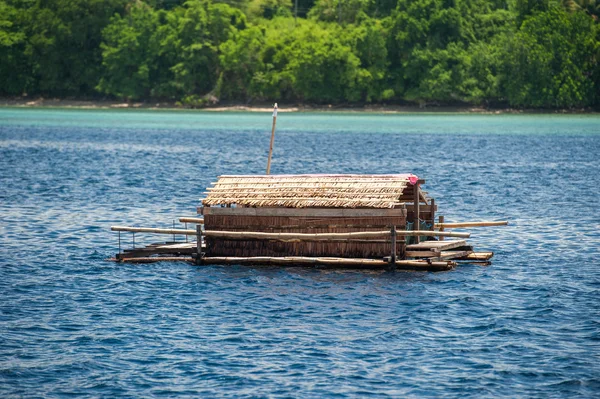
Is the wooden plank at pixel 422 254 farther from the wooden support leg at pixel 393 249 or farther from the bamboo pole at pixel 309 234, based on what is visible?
the wooden support leg at pixel 393 249

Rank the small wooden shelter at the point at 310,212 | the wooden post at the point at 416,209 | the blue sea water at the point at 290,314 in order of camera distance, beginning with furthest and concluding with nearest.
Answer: the wooden post at the point at 416,209 < the small wooden shelter at the point at 310,212 < the blue sea water at the point at 290,314

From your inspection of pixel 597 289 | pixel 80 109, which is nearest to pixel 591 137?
pixel 597 289

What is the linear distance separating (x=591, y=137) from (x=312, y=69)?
6862 centimetres

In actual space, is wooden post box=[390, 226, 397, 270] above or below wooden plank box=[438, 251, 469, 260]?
above

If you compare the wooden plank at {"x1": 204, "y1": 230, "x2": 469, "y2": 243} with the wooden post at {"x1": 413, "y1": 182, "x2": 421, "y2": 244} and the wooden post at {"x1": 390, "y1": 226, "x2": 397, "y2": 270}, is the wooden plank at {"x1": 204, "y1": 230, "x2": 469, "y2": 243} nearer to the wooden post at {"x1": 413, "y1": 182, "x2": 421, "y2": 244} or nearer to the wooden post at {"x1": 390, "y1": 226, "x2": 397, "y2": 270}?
the wooden post at {"x1": 390, "y1": 226, "x2": 397, "y2": 270}

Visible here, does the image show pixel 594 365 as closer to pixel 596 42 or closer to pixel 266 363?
pixel 266 363

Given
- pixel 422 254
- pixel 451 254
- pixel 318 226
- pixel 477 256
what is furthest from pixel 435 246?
pixel 318 226

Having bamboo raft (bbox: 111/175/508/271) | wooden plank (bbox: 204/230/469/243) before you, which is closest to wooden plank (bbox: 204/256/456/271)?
bamboo raft (bbox: 111/175/508/271)

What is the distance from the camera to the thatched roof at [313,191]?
27969 millimetres

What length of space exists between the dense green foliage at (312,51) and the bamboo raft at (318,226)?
132 m

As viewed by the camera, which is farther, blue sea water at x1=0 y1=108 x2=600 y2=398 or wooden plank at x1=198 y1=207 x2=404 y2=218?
wooden plank at x1=198 y1=207 x2=404 y2=218

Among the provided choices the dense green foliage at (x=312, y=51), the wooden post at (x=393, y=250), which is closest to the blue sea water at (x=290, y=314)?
the wooden post at (x=393, y=250)

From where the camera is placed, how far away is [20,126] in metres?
119

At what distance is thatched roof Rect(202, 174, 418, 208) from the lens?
2797 cm
